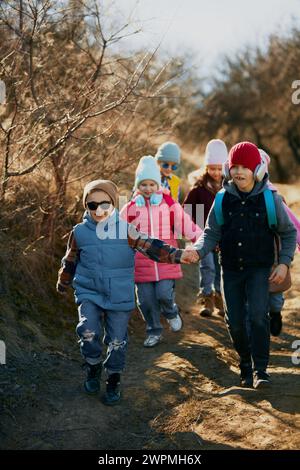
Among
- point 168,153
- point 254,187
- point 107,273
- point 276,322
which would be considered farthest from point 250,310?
point 168,153

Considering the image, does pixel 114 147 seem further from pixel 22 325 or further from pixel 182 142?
pixel 182 142

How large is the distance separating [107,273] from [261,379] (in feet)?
4.46

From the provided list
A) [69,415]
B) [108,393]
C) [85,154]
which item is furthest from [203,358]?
[85,154]

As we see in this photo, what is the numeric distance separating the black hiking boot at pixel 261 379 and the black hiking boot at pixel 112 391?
0.99 metres

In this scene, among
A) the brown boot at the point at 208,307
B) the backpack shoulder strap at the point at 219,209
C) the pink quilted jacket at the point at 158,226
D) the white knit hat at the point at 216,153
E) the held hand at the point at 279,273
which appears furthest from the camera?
the brown boot at the point at 208,307

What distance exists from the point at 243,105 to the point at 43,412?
96.6ft

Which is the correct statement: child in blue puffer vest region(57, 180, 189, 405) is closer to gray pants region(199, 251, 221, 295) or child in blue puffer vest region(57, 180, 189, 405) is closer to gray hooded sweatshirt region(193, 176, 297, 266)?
gray hooded sweatshirt region(193, 176, 297, 266)

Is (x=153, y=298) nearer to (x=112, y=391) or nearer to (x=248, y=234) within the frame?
(x=112, y=391)

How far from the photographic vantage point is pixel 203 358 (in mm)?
6234

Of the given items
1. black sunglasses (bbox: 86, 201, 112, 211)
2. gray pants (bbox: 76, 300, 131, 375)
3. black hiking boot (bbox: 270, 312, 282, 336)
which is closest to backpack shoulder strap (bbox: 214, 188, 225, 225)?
black sunglasses (bbox: 86, 201, 112, 211)

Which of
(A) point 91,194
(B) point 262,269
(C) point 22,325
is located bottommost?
(C) point 22,325

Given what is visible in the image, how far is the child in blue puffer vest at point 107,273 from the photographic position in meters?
4.92

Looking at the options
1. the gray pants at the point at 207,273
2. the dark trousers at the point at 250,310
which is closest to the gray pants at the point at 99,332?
the dark trousers at the point at 250,310

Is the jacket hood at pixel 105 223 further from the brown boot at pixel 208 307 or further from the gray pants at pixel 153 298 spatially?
the brown boot at pixel 208 307
